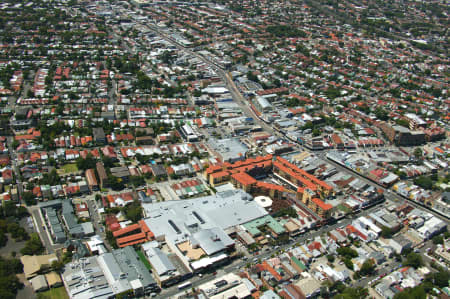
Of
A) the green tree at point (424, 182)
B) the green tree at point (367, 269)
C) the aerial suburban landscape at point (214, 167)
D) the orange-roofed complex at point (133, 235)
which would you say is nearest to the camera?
the aerial suburban landscape at point (214, 167)

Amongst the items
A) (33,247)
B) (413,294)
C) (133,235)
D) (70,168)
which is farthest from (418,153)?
(33,247)

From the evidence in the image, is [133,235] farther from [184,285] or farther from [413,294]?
[413,294]

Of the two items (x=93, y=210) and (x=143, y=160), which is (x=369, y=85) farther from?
(x=93, y=210)

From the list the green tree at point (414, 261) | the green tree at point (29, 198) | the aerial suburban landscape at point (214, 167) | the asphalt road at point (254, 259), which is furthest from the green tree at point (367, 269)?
the green tree at point (29, 198)

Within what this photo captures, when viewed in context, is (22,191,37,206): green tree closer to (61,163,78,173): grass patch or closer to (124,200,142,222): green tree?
(61,163,78,173): grass patch

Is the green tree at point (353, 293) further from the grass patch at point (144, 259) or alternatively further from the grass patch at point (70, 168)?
the grass patch at point (70, 168)

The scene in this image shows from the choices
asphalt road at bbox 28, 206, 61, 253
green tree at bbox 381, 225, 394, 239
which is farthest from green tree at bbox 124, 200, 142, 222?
green tree at bbox 381, 225, 394, 239

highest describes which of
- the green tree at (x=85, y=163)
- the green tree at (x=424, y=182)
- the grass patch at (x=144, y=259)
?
the green tree at (x=85, y=163)

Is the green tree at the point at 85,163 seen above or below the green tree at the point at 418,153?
above
